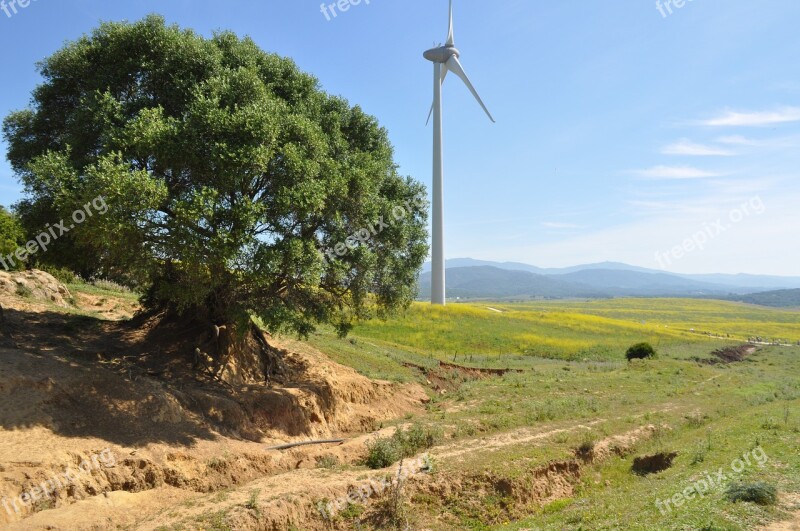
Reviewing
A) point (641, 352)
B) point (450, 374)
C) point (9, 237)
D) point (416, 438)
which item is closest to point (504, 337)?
point (641, 352)

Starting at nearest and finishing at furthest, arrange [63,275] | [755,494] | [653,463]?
[755,494]
[653,463]
[63,275]

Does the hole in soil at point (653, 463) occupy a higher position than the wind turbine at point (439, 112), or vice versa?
the wind turbine at point (439, 112)

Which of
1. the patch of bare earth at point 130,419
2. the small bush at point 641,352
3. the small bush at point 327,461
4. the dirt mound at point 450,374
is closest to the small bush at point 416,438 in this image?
the patch of bare earth at point 130,419

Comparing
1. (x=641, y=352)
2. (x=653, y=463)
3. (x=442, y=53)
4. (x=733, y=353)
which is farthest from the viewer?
(x=442, y=53)

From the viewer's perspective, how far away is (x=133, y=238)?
15.7 meters

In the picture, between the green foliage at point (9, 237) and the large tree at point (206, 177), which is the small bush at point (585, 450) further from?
the green foliage at point (9, 237)

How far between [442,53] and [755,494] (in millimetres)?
63475

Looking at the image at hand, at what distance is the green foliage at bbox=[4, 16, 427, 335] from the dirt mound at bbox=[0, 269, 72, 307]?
6.57 m

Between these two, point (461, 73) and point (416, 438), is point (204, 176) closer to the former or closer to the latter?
point (416, 438)

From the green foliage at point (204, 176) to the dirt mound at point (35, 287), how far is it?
21.6ft

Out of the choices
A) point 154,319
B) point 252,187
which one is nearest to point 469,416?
point 252,187

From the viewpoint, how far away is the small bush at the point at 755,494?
12.0 metres

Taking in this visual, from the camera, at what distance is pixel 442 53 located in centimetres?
6512

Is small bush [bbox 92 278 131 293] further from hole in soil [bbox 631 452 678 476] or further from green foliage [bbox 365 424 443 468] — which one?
hole in soil [bbox 631 452 678 476]
